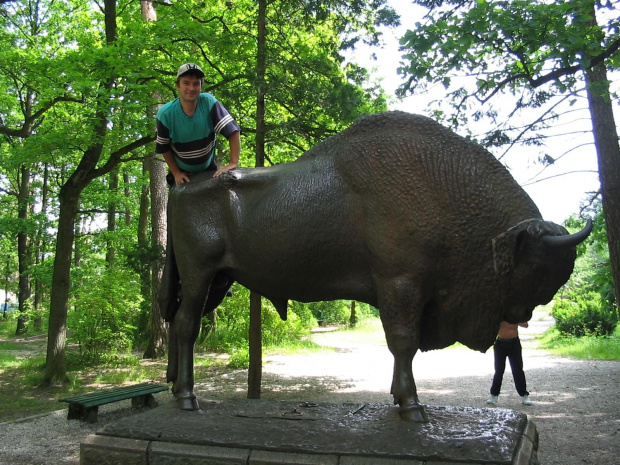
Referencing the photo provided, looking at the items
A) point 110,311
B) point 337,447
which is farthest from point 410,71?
point 110,311

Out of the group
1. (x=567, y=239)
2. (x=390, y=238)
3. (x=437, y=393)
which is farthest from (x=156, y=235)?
(x=567, y=239)

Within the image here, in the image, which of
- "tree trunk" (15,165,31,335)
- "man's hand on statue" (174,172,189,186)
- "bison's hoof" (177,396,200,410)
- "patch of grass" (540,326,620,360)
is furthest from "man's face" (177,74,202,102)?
"tree trunk" (15,165,31,335)

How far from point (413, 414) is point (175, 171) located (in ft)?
8.97

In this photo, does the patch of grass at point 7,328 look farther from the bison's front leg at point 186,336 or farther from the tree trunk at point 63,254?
the bison's front leg at point 186,336

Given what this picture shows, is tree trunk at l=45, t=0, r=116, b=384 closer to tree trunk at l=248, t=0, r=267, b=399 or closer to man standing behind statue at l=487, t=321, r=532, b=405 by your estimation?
tree trunk at l=248, t=0, r=267, b=399

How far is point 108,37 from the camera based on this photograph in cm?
1023

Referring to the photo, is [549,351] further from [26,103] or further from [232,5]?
[26,103]

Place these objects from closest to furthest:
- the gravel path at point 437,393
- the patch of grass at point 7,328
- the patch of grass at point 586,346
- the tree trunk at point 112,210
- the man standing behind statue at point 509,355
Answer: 1. the gravel path at point 437,393
2. the man standing behind statue at point 509,355
3. the patch of grass at point 586,346
4. the tree trunk at point 112,210
5. the patch of grass at point 7,328

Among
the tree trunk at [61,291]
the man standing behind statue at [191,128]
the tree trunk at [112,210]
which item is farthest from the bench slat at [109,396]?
the tree trunk at [112,210]

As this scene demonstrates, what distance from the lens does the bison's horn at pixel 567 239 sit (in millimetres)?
2979

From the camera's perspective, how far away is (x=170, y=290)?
458 centimetres

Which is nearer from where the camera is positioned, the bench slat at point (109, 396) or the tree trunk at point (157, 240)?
the bench slat at point (109, 396)

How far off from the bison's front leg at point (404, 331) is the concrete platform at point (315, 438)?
0.13 metres

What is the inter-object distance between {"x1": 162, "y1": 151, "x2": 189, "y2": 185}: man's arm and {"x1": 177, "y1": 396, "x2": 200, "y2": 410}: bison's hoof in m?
1.78
